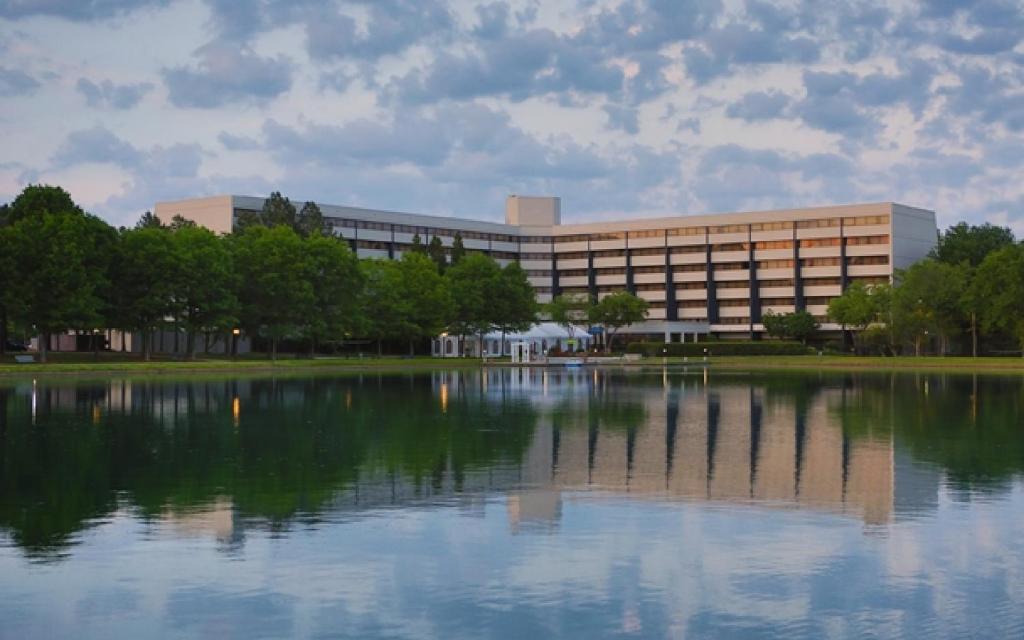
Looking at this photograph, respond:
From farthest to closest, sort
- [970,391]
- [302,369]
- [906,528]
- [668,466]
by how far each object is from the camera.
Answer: [302,369], [970,391], [668,466], [906,528]

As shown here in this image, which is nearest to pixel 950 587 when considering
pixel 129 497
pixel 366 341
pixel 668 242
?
pixel 129 497

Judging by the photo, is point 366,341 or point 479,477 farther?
point 366,341

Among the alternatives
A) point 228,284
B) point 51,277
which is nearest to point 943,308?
point 228,284

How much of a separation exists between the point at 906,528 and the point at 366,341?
399ft

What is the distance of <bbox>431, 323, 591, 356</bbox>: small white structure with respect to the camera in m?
136

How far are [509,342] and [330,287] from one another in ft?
126

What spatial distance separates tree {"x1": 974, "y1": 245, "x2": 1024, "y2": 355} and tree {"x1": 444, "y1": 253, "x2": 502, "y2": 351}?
47.3 metres

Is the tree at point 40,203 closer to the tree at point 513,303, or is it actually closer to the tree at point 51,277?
the tree at point 51,277

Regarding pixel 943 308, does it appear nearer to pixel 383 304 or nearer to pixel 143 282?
pixel 383 304

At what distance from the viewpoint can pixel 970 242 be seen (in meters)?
151

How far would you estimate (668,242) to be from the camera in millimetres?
168625

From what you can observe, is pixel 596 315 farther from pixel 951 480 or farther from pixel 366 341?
pixel 951 480

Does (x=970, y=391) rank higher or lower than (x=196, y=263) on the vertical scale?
lower

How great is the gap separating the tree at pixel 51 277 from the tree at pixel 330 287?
21967 millimetres
